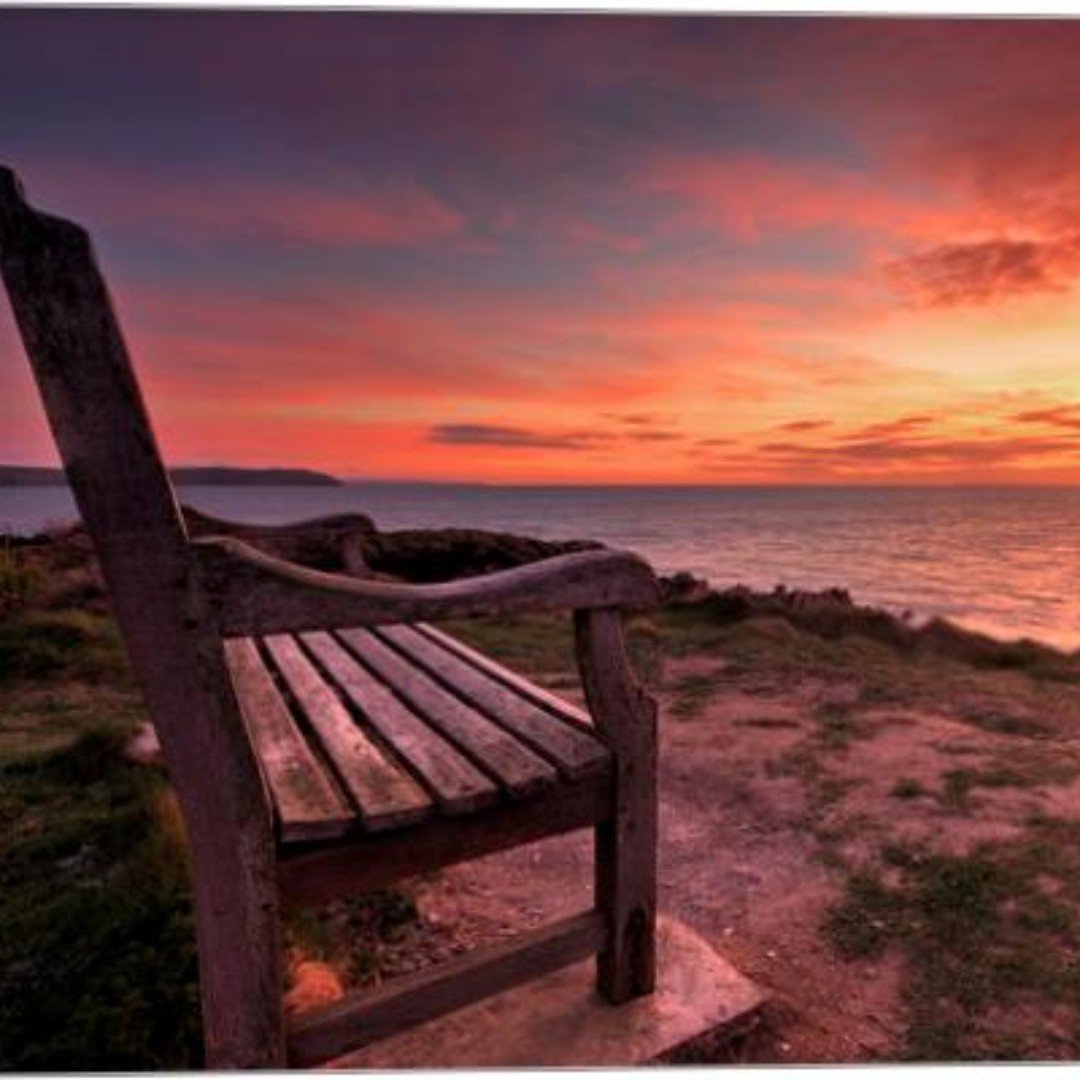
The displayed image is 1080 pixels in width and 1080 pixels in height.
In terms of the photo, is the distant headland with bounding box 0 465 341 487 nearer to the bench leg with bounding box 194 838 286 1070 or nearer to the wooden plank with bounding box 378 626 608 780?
the wooden plank with bounding box 378 626 608 780

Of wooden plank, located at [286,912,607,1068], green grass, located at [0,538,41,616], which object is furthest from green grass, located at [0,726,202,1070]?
green grass, located at [0,538,41,616]

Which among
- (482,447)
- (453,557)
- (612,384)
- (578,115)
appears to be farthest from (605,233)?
(453,557)

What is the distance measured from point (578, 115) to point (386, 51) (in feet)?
2.74

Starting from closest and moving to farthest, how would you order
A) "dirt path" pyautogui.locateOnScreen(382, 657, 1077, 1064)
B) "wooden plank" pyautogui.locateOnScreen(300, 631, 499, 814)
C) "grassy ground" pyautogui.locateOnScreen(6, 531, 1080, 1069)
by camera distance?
"wooden plank" pyautogui.locateOnScreen(300, 631, 499, 814), "grassy ground" pyautogui.locateOnScreen(6, 531, 1080, 1069), "dirt path" pyautogui.locateOnScreen(382, 657, 1077, 1064)

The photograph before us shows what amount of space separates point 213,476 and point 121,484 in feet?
24.2

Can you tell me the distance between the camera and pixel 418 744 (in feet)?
6.07

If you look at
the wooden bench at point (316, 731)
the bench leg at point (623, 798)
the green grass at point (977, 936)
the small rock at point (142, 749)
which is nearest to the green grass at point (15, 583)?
the small rock at point (142, 749)

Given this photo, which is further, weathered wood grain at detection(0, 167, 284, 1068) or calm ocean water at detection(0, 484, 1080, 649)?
calm ocean water at detection(0, 484, 1080, 649)

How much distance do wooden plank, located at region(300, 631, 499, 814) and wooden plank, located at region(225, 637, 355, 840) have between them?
0.54 feet

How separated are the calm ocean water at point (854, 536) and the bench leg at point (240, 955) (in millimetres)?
696

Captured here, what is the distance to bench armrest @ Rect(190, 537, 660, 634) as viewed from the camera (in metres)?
1.37

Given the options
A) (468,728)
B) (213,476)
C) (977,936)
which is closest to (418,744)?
(468,728)

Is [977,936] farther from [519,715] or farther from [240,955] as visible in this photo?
[240,955]

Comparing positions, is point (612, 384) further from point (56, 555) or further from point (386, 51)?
point (56, 555)
